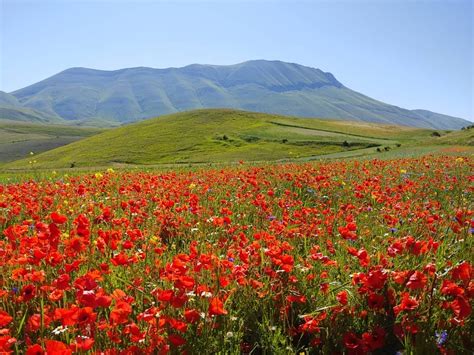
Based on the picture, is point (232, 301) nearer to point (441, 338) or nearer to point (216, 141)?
point (441, 338)

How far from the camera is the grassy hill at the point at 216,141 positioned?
183ft

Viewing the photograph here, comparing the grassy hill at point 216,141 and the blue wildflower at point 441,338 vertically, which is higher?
the grassy hill at point 216,141

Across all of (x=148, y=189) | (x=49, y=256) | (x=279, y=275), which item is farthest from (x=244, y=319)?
(x=148, y=189)

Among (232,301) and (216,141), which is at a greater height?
(216,141)

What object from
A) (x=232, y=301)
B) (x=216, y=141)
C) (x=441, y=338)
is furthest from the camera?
(x=216, y=141)

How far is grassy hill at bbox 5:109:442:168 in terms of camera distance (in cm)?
5569

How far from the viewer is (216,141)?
217ft

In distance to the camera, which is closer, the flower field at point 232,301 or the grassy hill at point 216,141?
the flower field at point 232,301

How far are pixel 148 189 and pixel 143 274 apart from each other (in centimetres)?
516

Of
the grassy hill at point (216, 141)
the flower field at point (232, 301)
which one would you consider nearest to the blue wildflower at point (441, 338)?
the flower field at point (232, 301)

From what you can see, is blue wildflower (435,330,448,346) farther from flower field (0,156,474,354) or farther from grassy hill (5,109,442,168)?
grassy hill (5,109,442,168)

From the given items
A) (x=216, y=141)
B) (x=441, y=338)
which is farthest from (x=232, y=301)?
(x=216, y=141)

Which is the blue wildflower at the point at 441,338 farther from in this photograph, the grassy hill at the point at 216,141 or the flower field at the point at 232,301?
the grassy hill at the point at 216,141

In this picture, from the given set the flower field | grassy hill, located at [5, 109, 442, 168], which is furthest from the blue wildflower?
grassy hill, located at [5, 109, 442, 168]
